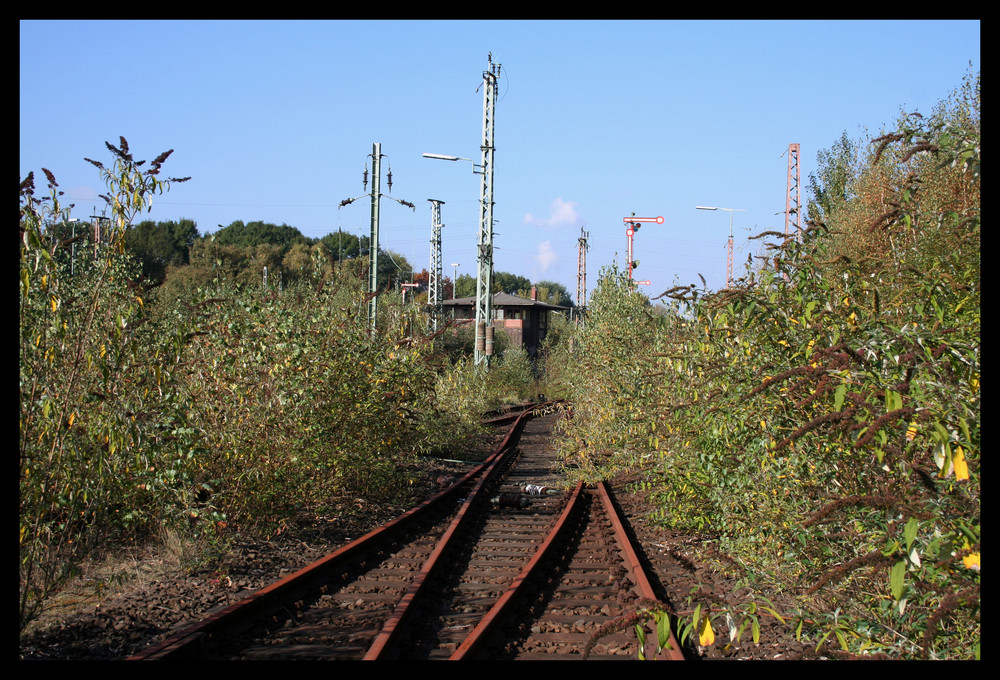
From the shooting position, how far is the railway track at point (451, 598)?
5141mm

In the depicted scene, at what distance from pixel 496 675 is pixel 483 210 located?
22200 mm

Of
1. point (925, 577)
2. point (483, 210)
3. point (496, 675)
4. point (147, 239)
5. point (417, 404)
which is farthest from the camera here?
point (147, 239)

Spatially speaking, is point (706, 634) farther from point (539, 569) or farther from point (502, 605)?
point (539, 569)

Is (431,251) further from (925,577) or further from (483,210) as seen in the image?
(925,577)

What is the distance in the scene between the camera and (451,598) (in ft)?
21.4

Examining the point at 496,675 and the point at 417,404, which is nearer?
the point at 496,675

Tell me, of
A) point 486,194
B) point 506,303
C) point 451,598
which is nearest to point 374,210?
point 486,194

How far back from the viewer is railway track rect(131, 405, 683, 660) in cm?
514

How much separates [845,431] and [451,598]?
12.3 feet

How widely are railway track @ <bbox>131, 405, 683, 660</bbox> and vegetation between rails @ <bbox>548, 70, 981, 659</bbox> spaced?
98 centimetres

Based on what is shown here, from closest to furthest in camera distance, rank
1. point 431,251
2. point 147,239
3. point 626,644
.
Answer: point 626,644, point 431,251, point 147,239

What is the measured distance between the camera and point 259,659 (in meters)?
4.86

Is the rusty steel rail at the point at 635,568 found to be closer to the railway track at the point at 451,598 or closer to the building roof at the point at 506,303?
the railway track at the point at 451,598
